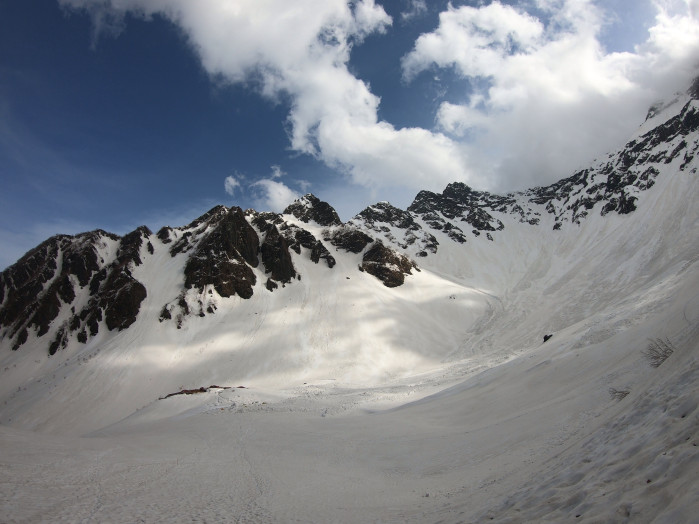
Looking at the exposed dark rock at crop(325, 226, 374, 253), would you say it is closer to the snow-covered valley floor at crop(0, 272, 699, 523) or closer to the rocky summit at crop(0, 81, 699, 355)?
the rocky summit at crop(0, 81, 699, 355)

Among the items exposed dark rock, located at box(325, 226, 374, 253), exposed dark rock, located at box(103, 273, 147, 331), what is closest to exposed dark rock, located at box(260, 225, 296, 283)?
exposed dark rock, located at box(325, 226, 374, 253)

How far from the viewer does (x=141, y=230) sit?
70562 mm

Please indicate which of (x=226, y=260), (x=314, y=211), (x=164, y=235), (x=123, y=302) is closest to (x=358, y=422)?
(x=123, y=302)

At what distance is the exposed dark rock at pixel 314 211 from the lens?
105062 millimetres

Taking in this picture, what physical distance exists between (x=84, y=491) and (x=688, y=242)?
82914 mm

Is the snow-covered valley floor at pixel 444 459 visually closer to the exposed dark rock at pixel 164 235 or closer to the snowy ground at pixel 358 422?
the snowy ground at pixel 358 422

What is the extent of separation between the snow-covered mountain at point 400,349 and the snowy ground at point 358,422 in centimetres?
12

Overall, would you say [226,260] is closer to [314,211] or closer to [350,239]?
[350,239]

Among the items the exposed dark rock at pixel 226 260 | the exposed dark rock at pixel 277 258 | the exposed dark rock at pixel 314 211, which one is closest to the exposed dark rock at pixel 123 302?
the exposed dark rock at pixel 226 260

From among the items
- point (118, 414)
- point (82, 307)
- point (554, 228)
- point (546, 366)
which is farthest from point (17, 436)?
point (554, 228)

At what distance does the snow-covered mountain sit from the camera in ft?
23.6

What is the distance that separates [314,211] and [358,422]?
91.0 metres

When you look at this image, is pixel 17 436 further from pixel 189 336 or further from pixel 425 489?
pixel 189 336

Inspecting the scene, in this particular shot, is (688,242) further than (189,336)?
Yes
